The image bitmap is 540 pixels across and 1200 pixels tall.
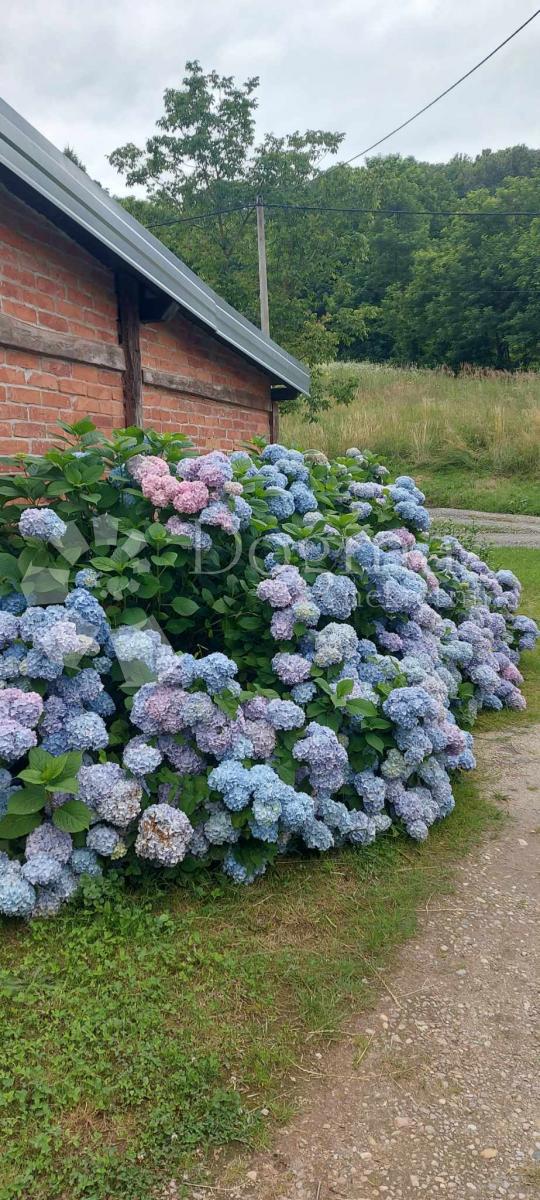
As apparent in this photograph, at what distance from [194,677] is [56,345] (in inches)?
98.2

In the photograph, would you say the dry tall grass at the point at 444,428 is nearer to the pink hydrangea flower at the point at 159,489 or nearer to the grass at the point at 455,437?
the grass at the point at 455,437

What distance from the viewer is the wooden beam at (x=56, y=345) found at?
3893 millimetres

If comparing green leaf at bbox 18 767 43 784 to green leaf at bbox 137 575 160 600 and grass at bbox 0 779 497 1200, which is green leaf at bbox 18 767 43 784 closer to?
grass at bbox 0 779 497 1200

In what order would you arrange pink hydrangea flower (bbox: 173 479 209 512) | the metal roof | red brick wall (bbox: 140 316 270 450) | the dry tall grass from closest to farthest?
pink hydrangea flower (bbox: 173 479 209 512), the metal roof, red brick wall (bbox: 140 316 270 450), the dry tall grass

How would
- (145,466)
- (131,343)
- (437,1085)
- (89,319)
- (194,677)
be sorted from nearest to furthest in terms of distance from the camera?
(437,1085), (194,677), (145,466), (89,319), (131,343)

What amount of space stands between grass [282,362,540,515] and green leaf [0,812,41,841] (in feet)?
43.8

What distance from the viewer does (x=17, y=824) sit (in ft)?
7.97

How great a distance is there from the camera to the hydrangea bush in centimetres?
253

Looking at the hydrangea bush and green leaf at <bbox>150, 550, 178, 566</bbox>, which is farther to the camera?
green leaf at <bbox>150, 550, 178, 566</bbox>

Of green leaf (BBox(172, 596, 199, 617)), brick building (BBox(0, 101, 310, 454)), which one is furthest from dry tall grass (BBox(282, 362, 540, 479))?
green leaf (BBox(172, 596, 199, 617))

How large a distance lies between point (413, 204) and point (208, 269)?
27.0 metres

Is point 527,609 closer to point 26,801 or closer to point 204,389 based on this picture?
point 204,389

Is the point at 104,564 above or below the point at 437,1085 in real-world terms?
above

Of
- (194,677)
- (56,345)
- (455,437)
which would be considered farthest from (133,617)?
(455,437)
